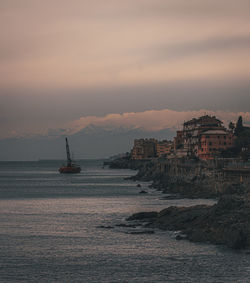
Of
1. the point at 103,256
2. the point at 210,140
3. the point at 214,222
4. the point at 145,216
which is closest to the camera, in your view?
the point at 103,256

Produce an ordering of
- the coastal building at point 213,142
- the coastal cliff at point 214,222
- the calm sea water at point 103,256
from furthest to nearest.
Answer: the coastal building at point 213,142 → the coastal cliff at point 214,222 → the calm sea water at point 103,256

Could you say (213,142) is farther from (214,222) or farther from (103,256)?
(103,256)

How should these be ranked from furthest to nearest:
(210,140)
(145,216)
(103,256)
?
(210,140) < (145,216) < (103,256)

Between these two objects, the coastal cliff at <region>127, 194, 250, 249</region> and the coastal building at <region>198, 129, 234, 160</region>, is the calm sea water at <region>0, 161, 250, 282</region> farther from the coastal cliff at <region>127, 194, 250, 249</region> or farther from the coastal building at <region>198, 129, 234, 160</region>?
the coastal building at <region>198, 129, 234, 160</region>

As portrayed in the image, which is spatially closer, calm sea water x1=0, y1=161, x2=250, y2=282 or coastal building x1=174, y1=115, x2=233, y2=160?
calm sea water x1=0, y1=161, x2=250, y2=282

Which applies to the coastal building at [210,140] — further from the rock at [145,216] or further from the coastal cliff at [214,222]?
the coastal cliff at [214,222]

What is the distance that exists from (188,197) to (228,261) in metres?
53.2

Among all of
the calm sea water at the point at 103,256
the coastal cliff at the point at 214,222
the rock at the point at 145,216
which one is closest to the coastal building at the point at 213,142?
the rock at the point at 145,216

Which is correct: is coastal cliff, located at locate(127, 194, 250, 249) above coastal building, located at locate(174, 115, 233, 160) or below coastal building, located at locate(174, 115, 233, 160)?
below

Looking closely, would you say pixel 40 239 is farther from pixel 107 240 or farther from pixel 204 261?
pixel 204 261

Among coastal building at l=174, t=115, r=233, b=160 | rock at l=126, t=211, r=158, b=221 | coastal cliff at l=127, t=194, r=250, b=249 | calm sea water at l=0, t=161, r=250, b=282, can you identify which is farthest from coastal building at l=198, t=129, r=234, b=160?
coastal cliff at l=127, t=194, r=250, b=249

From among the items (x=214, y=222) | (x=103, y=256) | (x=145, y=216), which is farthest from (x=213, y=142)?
(x=103, y=256)

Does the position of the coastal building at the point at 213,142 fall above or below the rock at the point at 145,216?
above

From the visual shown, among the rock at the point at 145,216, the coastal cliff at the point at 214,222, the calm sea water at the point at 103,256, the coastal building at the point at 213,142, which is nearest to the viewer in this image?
the calm sea water at the point at 103,256
